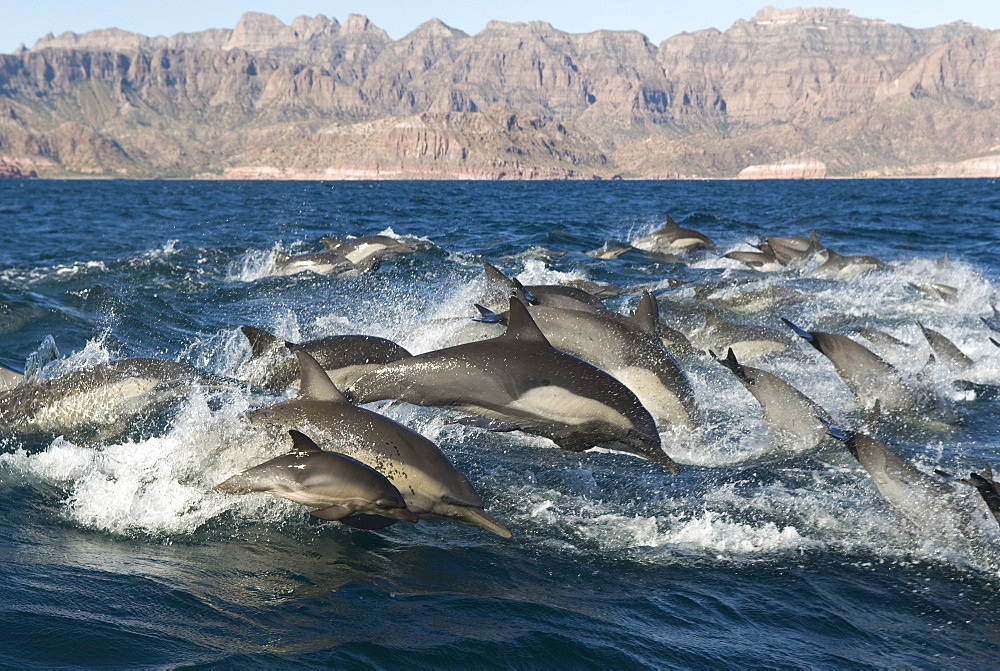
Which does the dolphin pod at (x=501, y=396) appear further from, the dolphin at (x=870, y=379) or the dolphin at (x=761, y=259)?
the dolphin at (x=761, y=259)

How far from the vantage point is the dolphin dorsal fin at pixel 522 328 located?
790cm

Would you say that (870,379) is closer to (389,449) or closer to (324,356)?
(324,356)

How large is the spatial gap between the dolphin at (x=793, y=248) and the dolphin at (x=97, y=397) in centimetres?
1729

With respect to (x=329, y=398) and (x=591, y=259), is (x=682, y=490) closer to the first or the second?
(x=329, y=398)

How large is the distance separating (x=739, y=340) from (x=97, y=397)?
26.6 feet

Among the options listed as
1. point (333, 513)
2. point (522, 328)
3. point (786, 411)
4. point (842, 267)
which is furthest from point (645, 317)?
point (842, 267)

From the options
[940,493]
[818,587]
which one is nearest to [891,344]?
[940,493]

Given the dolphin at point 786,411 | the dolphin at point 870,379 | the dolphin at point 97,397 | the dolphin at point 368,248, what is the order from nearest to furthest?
the dolphin at point 97,397, the dolphin at point 786,411, the dolphin at point 870,379, the dolphin at point 368,248

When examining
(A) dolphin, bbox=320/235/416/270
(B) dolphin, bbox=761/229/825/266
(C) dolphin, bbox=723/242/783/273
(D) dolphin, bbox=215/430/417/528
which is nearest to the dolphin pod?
(D) dolphin, bbox=215/430/417/528

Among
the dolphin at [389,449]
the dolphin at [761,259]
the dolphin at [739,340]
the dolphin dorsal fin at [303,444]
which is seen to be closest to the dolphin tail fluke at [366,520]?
the dolphin at [389,449]

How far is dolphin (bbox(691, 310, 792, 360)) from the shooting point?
12.9m

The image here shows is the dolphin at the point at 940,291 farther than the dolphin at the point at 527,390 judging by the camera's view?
Yes

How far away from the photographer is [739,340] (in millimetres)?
12953

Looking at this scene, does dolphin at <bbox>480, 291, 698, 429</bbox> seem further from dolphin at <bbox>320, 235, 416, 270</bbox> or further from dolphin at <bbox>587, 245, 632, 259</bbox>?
dolphin at <bbox>587, 245, 632, 259</bbox>
